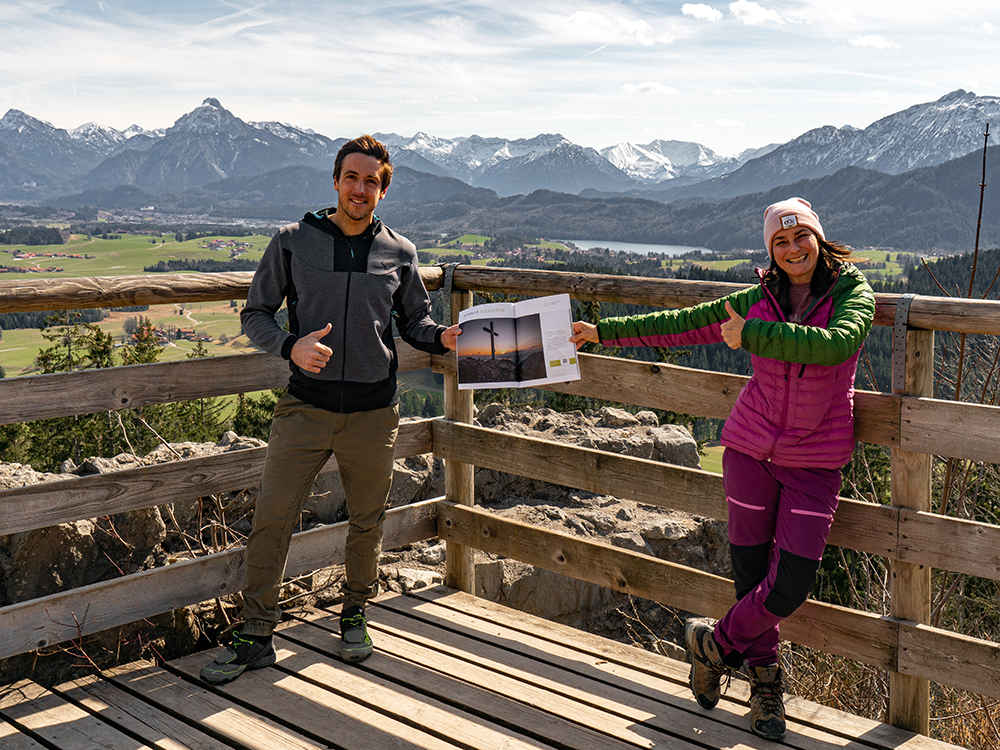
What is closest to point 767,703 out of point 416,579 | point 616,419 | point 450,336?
point 450,336

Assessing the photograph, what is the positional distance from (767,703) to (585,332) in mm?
1450

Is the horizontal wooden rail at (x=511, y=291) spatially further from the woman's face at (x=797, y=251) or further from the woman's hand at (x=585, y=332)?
the woman's face at (x=797, y=251)

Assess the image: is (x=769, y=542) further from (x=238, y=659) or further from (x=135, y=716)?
(x=135, y=716)

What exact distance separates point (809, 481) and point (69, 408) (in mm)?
2523

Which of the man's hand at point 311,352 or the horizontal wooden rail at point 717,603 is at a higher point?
the man's hand at point 311,352

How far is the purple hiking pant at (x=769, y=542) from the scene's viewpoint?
2.71 meters

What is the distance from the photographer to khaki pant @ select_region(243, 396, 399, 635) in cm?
321

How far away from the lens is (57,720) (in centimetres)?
292

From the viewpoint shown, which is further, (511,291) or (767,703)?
(511,291)

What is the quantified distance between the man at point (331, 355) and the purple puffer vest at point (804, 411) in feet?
4.18

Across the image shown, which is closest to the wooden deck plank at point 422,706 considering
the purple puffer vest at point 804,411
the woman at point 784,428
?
the woman at point 784,428

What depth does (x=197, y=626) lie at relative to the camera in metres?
3.60

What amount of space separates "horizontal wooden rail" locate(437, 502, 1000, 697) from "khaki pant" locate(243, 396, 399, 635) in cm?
83

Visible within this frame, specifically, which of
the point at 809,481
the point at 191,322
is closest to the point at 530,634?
the point at 809,481
